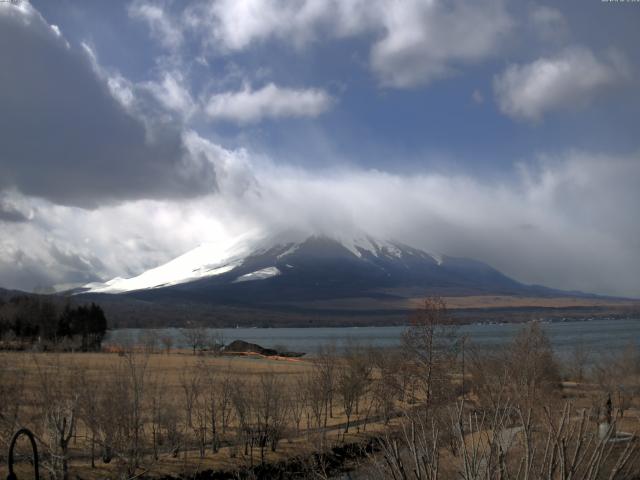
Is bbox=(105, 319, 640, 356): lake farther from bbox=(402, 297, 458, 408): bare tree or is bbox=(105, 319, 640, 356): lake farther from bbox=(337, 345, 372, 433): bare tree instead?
bbox=(402, 297, 458, 408): bare tree

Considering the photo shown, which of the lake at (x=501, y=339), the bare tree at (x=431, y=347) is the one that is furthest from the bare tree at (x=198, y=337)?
the bare tree at (x=431, y=347)

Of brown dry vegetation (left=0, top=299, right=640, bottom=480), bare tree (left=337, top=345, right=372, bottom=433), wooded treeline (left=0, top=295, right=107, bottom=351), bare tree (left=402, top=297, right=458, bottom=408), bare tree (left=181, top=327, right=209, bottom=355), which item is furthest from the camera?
bare tree (left=181, top=327, right=209, bottom=355)

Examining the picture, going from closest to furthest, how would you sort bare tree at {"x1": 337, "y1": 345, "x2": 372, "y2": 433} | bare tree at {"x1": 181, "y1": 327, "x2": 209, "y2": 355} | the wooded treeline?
bare tree at {"x1": 337, "y1": 345, "x2": 372, "y2": 433} < the wooded treeline < bare tree at {"x1": 181, "y1": 327, "x2": 209, "y2": 355}

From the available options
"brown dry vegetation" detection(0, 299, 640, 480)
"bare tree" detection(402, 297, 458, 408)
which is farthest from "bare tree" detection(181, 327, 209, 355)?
"bare tree" detection(402, 297, 458, 408)

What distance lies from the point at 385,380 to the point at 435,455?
108 ft

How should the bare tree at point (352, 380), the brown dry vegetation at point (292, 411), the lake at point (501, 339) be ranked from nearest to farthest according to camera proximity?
the brown dry vegetation at point (292, 411), the bare tree at point (352, 380), the lake at point (501, 339)

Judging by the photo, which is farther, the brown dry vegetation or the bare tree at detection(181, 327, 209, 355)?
the bare tree at detection(181, 327, 209, 355)

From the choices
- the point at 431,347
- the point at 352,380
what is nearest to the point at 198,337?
the point at 352,380

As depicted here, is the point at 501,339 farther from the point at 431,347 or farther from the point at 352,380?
the point at 431,347

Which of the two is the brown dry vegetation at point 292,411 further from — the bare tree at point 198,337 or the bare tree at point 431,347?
the bare tree at point 198,337

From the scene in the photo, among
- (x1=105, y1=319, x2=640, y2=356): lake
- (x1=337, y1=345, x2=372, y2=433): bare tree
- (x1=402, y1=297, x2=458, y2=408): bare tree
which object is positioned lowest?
(x1=105, y1=319, x2=640, y2=356): lake

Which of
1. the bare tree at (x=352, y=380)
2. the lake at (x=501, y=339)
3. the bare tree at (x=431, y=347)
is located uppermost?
the bare tree at (x=431, y=347)

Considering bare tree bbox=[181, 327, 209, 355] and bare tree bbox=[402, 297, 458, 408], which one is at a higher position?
bare tree bbox=[402, 297, 458, 408]

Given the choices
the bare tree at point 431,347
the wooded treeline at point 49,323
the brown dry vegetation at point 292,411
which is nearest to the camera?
the brown dry vegetation at point 292,411
